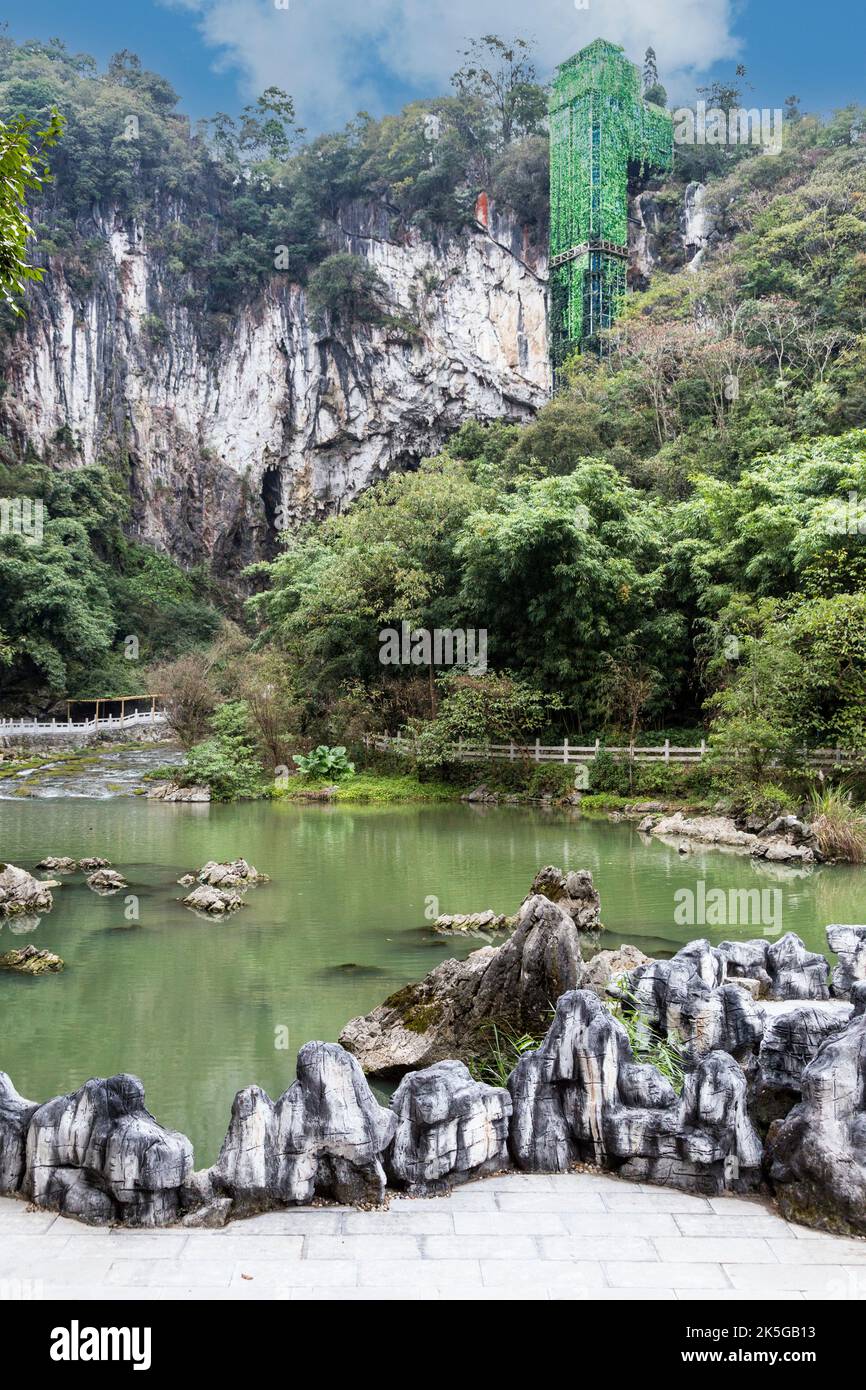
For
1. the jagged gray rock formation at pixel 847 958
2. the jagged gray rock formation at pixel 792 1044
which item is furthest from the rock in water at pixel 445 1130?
the jagged gray rock formation at pixel 847 958

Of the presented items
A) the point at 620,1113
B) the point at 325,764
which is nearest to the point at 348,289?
the point at 325,764

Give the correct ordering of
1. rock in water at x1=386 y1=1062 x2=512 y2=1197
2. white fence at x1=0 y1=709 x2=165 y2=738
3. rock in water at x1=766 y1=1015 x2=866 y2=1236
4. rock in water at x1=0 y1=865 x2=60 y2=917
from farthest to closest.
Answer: white fence at x1=0 y1=709 x2=165 y2=738 → rock in water at x1=0 y1=865 x2=60 y2=917 → rock in water at x1=386 y1=1062 x2=512 y2=1197 → rock in water at x1=766 y1=1015 x2=866 y2=1236

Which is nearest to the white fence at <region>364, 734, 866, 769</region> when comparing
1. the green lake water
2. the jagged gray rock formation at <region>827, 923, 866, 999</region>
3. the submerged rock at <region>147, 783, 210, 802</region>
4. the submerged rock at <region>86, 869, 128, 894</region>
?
the green lake water

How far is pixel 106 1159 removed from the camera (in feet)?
9.91

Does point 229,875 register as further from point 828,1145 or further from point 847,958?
point 828,1145

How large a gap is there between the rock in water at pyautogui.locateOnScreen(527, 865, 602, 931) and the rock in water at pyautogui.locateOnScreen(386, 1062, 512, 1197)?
14.2 ft

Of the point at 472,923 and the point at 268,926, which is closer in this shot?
the point at 472,923

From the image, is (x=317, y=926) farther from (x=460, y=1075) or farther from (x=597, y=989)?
(x=460, y=1075)

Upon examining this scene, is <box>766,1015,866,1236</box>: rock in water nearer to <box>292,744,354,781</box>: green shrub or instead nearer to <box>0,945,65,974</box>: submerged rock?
<box>0,945,65,974</box>: submerged rock

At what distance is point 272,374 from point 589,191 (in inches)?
576

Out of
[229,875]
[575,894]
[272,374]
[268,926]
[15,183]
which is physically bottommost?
[268,926]

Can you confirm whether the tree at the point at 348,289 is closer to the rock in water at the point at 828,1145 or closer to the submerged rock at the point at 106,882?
the submerged rock at the point at 106,882

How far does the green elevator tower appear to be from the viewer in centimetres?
3747
